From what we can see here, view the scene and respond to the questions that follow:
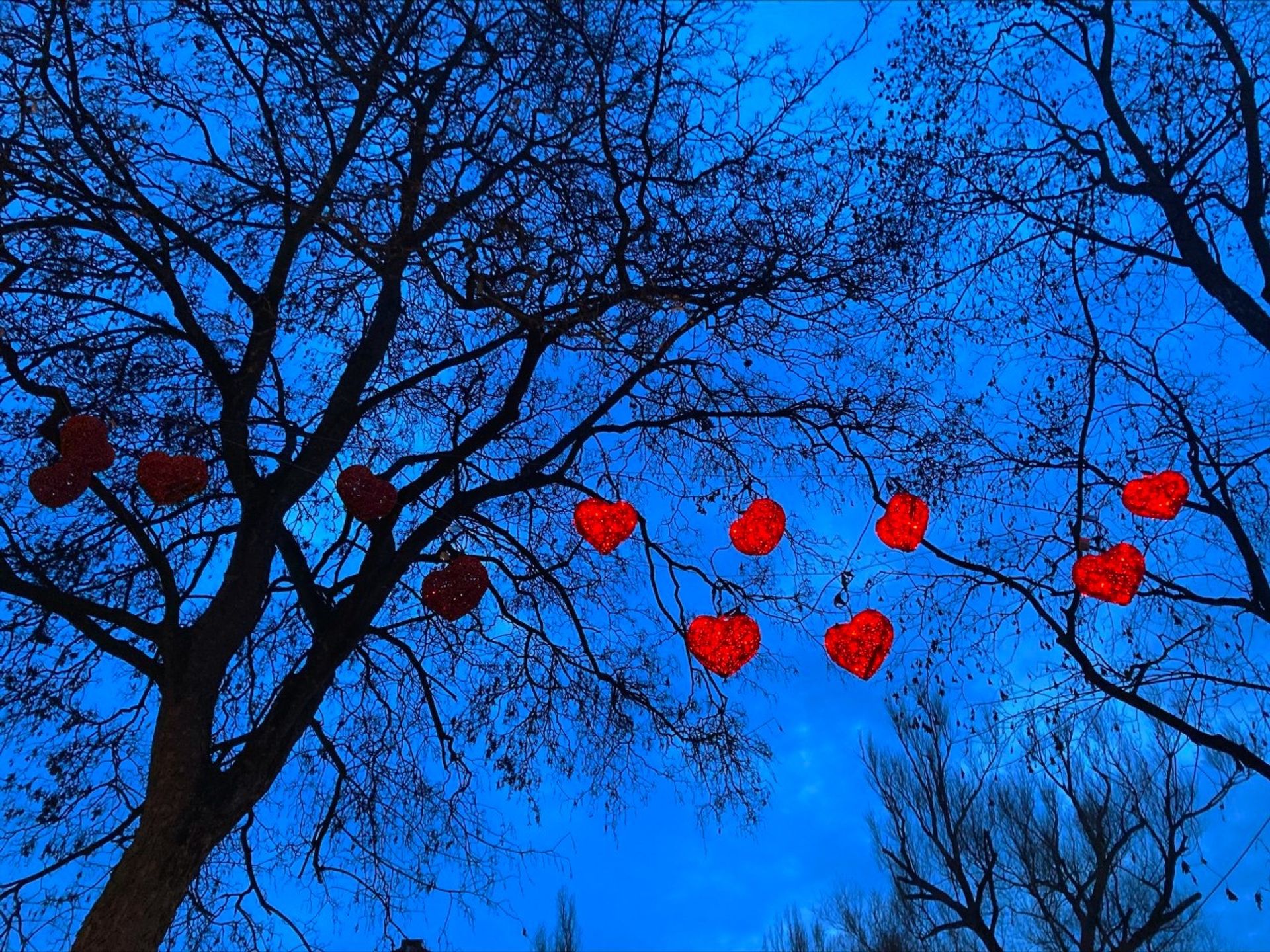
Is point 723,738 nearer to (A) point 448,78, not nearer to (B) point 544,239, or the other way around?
(B) point 544,239

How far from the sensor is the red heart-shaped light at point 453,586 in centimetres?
492

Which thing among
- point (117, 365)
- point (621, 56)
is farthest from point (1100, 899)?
point (117, 365)

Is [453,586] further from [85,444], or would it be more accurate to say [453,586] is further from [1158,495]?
[1158,495]

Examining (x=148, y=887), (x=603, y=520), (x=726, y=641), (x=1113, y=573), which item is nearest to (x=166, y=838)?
(x=148, y=887)

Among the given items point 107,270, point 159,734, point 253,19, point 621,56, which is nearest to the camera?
point 159,734

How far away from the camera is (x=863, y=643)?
4781mm

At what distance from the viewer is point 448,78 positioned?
4.59 m

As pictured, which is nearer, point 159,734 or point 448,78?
point 159,734

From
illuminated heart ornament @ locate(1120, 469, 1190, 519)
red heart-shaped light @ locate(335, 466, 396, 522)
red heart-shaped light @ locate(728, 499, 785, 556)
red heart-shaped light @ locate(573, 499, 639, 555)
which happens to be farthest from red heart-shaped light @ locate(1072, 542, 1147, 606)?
red heart-shaped light @ locate(335, 466, 396, 522)

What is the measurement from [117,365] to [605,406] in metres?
3.26

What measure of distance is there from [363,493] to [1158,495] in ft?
14.6

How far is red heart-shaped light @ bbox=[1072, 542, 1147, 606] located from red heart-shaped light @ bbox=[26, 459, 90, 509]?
5.31 metres

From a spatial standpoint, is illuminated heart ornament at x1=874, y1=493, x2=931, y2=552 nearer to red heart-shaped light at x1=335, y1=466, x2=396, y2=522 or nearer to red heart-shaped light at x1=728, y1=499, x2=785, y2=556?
red heart-shaped light at x1=728, y1=499, x2=785, y2=556

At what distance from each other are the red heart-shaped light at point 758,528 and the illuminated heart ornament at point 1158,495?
2011mm
